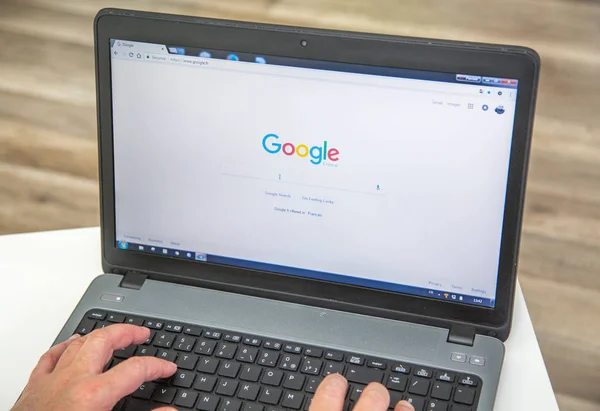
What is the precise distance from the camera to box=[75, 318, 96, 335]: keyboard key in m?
0.93

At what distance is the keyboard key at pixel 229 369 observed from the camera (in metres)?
0.87

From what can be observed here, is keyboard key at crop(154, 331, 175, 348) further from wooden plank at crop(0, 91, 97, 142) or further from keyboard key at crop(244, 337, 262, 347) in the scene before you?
wooden plank at crop(0, 91, 97, 142)

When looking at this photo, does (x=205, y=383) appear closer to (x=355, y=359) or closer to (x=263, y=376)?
(x=263, y=376)

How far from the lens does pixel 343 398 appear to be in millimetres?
801

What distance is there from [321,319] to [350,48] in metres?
0.31

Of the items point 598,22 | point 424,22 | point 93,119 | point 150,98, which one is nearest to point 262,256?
point 150,98

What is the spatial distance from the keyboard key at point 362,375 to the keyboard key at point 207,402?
144 mm

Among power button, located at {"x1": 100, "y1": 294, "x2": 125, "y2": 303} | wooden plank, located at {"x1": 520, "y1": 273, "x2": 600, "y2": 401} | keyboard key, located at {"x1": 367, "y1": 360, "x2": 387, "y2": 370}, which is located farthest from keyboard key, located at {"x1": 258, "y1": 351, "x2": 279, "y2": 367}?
wooden plank, located at {"x1": 520, "y1": 273, "x2": 600, "y2": 401}

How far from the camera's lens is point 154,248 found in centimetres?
100

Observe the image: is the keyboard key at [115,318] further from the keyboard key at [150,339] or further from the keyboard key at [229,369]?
the keyboard key at [229,369]

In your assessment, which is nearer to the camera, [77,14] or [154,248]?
[154,248]

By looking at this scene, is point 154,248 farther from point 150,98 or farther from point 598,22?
point 598,22

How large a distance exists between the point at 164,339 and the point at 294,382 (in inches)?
6.5

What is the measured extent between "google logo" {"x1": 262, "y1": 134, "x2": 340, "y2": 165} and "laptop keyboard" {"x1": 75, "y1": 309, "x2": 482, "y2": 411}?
0.21m
